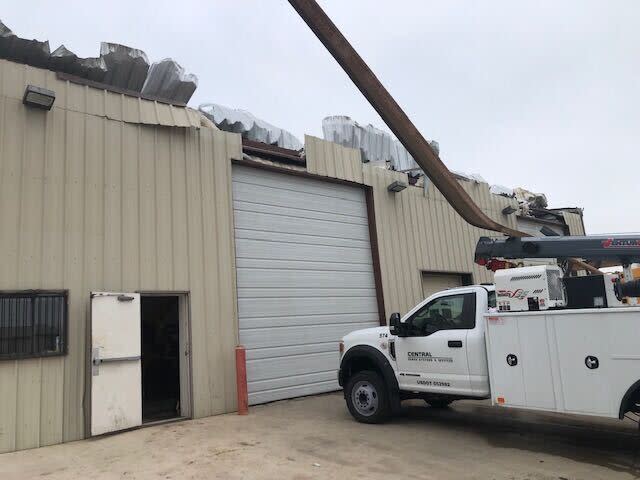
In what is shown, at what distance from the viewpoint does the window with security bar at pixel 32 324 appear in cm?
675

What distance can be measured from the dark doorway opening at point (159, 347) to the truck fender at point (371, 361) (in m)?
4.47

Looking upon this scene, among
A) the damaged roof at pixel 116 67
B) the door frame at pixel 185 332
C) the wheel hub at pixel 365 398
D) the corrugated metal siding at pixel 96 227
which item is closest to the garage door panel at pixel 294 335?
the corrugated metal siding at pixel 96 227

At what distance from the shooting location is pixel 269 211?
1054 centimetres

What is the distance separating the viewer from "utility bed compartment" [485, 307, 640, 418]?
5.06m

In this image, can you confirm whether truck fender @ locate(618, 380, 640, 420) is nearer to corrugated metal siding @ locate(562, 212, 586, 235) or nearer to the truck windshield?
the truck windshield

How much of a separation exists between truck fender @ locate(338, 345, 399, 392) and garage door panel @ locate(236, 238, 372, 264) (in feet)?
10.7

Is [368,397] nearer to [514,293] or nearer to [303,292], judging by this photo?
[514,293]

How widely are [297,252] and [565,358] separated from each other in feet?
21.1

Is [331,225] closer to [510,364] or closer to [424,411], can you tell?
[424,411]

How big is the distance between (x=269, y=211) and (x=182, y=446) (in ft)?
17.6

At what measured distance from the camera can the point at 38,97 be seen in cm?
741

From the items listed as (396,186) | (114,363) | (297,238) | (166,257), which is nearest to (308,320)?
(297,238)

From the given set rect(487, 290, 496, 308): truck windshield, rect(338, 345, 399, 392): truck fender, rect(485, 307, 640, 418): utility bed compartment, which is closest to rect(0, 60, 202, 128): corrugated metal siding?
rect(338, 345, 399, 392): truck fender

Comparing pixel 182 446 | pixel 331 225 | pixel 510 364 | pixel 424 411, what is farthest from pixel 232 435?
pixel 331 225
